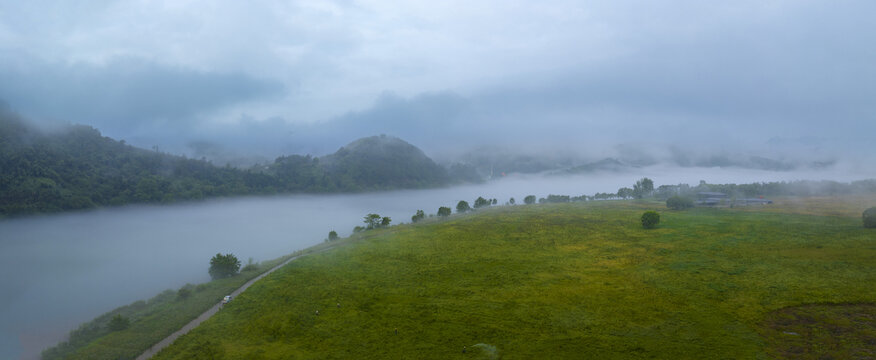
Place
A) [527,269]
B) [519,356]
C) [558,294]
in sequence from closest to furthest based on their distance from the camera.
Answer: [519,356], [558,294], [527,269]

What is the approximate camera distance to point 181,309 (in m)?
44.7

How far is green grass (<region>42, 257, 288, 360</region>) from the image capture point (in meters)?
35.6

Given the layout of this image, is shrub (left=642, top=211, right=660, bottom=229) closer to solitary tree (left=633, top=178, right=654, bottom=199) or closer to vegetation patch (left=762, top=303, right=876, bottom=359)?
vegetation patch (left=762, top=303, right=876, bottom=359)

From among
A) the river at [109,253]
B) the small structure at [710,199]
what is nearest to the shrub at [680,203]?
the small structure at [710,199]

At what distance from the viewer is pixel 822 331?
29.0m

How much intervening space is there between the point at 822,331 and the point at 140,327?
62499 millimetres

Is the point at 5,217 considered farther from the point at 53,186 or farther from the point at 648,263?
the point at 648,263

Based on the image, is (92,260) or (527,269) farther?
(92,260)

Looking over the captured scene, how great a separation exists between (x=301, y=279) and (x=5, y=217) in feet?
479

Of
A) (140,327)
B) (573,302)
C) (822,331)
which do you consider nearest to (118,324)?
(140,327)

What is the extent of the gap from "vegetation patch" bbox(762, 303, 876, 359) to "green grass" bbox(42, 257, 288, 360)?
52.5 meters

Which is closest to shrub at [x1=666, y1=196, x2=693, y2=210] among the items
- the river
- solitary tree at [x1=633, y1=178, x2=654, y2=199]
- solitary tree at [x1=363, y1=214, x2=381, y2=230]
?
solitary tree at [x1=633, y1=178, x2=654, y2=199]

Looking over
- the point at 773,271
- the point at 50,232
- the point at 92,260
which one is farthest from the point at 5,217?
the point at 773,271

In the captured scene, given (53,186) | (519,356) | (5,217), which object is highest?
(53,186)
